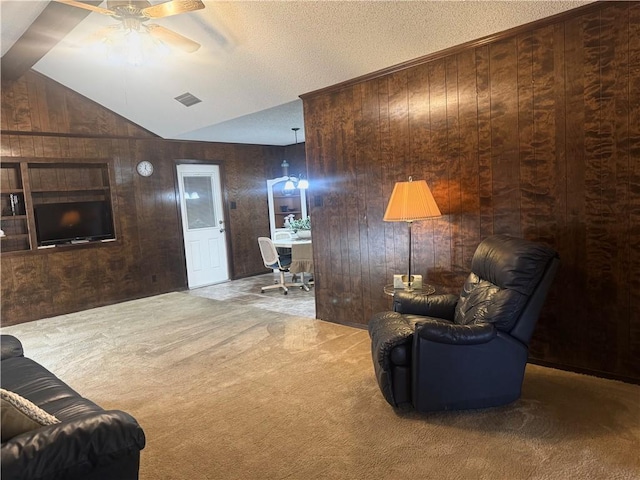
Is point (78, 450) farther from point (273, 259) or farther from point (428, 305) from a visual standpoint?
point (273, 259)

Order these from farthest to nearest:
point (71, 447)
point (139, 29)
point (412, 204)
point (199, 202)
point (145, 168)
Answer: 1. point (199, 202)
2. point (145, 168)
3. point (412, 204)
4. point (139, 29)
5. point (71, 447)

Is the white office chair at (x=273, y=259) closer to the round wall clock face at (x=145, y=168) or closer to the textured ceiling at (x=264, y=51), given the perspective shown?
the textured ceiling at (x=264, y=51)

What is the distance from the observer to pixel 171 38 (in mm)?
3133

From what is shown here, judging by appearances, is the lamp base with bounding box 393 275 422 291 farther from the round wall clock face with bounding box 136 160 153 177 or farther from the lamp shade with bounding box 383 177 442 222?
the round wall clock face with bounding box 136 160 153 177

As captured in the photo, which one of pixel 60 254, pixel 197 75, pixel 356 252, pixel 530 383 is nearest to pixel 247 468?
pixel 530 383

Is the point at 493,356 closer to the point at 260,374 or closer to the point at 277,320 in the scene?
the point at 260,374

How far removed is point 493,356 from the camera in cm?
238

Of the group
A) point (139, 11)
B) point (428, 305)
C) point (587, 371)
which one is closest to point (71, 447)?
point (428, 305)

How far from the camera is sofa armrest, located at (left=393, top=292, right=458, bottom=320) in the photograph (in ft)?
9.89

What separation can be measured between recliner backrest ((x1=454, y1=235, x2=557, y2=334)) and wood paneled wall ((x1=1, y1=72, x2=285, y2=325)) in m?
5.13

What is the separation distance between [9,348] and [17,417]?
4.97ft

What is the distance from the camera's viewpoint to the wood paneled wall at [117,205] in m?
5.18

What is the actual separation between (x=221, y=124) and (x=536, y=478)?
5.32m

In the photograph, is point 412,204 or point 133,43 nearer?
point 412,204
